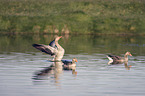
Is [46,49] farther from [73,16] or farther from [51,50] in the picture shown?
[73,16]

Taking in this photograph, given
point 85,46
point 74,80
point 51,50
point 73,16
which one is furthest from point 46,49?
point 73,16

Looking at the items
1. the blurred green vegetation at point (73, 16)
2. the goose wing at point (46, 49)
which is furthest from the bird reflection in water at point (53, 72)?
the blurred green vegetation at point (73, 16)

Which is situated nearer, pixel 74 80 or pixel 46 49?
A: pixel 74 80

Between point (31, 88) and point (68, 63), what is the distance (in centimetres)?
830

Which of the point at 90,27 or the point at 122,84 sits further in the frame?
the point at 90,27

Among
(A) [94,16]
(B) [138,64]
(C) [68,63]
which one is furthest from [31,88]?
(A) [94,16]

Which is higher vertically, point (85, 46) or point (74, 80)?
point (85, 46)

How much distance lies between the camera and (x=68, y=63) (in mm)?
27562

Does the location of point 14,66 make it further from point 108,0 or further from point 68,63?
point 108,0

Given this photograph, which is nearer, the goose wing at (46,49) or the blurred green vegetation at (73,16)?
the goose wing at (46,49)

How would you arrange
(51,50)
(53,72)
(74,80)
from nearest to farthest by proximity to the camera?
(74,80) → (53,72) → (51,50)

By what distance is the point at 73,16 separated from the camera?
98.7m

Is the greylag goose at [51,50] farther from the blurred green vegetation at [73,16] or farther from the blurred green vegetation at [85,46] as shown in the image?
the blurred green vegetation at [73,16]

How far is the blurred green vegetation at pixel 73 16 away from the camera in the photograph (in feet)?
302
